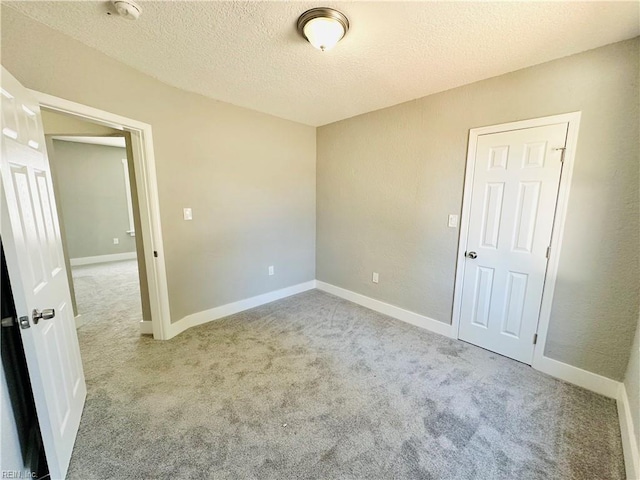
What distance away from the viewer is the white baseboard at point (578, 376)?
6.18 ft

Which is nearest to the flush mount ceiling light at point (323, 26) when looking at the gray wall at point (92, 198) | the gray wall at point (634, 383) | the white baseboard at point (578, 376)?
the gray wall at point (634, 383)

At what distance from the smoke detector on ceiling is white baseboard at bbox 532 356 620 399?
3.69 meters

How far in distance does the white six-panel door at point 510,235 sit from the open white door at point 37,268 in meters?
3.03

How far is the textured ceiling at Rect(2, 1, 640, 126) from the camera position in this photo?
4.75 feet

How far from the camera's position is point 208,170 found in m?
2.79

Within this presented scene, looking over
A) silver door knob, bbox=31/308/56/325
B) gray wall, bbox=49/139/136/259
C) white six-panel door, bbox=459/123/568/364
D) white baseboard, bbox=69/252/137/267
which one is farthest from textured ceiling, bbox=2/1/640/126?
white baseboard, bbox=69/252/137/267

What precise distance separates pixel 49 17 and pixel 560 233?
3.68 metres

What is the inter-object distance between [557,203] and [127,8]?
3072 mm

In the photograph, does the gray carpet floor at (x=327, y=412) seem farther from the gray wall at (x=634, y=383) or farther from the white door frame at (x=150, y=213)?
the white door frame at (x=150, y=213)

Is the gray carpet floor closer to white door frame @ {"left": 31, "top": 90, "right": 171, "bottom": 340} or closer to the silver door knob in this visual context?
white door frame @ {"left": 31, "top": 90, "right": 171, "bottom": 340}

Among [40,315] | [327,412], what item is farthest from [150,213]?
[327,412]

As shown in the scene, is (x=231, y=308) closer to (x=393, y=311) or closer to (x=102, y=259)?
(x=393, y=311)

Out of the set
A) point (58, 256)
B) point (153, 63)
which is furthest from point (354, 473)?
point (153, 63)

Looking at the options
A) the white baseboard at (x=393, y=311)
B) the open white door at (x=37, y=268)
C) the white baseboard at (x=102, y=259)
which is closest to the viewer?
the open white door at (x=37, y=268)
